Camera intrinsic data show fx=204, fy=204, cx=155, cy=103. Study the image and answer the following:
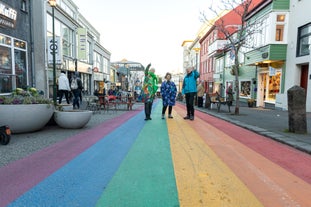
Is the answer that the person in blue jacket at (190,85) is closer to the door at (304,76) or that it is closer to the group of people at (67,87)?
the group of people at (67,87)

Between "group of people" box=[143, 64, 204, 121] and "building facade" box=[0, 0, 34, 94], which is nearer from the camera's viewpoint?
"group of people" box=[143, 64, 204, 121]

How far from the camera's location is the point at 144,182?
2.39m

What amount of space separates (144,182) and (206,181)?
75 cm

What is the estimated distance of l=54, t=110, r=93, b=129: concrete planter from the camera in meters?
5.45

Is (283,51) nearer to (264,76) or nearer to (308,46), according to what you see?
(308,46)

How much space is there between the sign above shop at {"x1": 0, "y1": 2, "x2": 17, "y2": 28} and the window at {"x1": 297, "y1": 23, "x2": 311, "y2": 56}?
15.7m

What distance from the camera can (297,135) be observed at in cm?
510

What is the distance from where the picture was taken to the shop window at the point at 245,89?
63.4 ft

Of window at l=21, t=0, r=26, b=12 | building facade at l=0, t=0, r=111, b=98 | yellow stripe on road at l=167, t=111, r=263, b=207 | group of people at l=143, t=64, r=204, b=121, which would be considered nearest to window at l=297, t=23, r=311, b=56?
group of people at l=143, t=64, r=204, b=121

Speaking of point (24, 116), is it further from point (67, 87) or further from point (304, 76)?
point (304, 76)

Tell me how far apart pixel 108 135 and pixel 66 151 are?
4.49ft

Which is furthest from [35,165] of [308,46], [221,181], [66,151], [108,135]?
[308,46]

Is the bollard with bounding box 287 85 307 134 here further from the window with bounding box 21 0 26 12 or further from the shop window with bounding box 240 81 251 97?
the shop window with bounding box 240 81 251 97

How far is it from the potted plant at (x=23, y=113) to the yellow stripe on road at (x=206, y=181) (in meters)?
3.39
